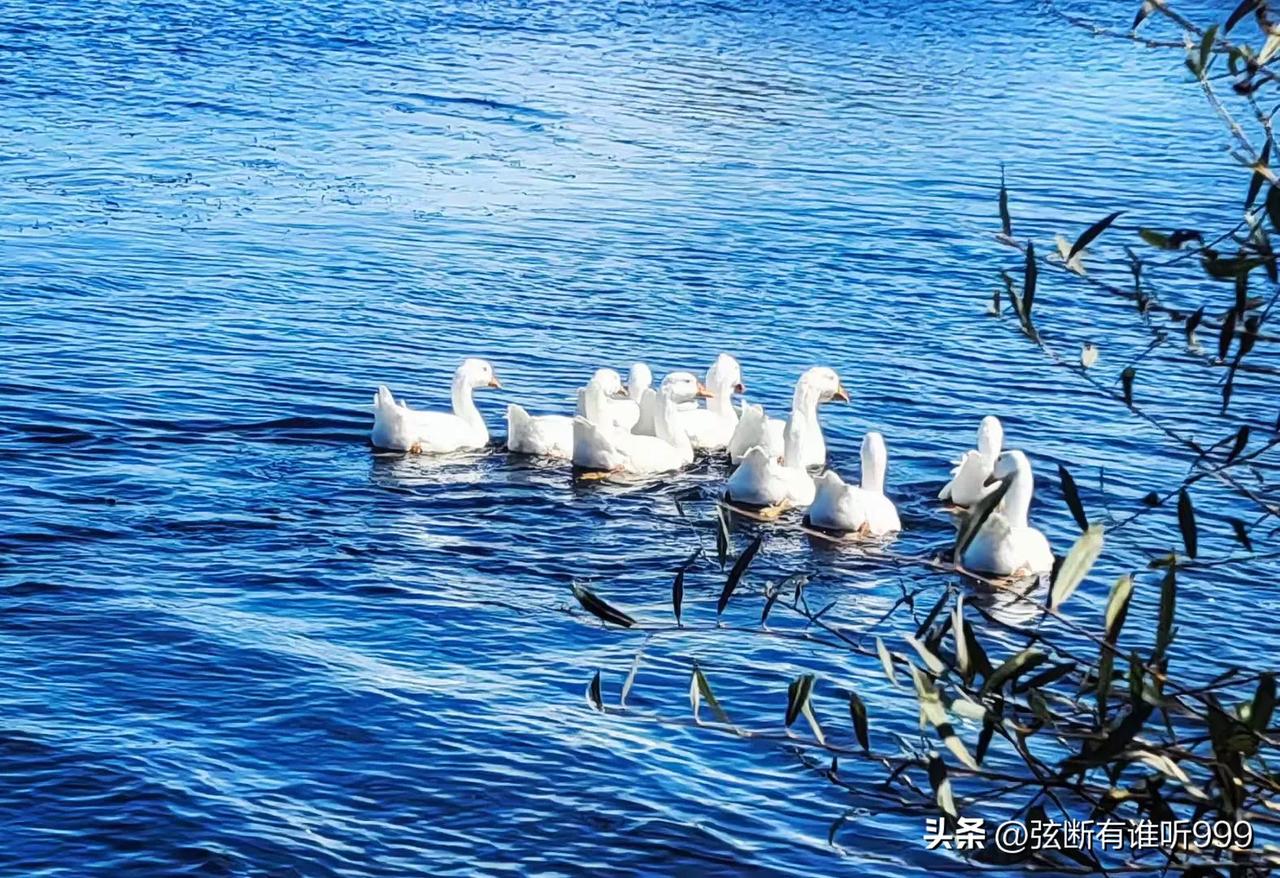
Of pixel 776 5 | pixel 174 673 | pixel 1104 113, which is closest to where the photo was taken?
pixel 174 673

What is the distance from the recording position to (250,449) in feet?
43.5

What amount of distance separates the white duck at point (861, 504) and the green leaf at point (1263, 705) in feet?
25.8

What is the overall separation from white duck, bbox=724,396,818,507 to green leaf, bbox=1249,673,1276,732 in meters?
8.40

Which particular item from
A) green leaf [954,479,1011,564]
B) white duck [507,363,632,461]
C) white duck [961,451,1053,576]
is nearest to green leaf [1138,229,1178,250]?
green leaf [954,479,1011,564]

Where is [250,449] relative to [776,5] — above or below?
below

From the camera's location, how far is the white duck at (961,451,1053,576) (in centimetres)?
1132

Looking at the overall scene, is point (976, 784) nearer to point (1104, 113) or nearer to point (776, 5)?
point (1104, 113)

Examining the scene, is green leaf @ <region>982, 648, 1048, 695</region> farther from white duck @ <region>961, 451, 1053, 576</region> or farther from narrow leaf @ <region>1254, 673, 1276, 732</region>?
white duck @ <region>961, 451, 1053, 576</region>

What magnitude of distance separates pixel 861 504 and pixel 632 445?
196 centimetres

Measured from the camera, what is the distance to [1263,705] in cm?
407

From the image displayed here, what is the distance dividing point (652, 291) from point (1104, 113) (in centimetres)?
1074

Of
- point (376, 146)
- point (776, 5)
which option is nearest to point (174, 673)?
point (376, 146)

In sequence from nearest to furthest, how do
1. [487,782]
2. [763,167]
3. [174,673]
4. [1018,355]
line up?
[487,782]
[174,673]
[1018,355]
[763,167]

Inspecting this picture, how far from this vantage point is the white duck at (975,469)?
12.3 metres
